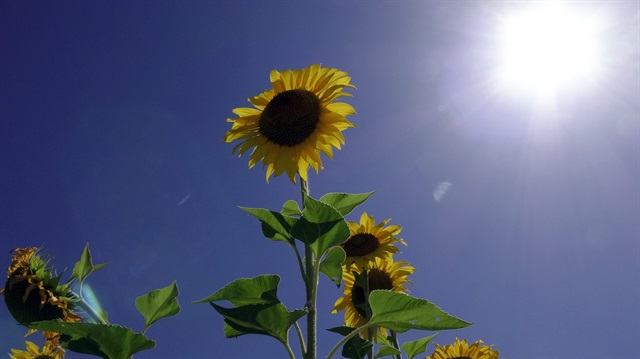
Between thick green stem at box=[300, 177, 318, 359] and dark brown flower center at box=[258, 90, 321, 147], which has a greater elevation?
dark brown flower center at box=[258, 90, 321, 147]

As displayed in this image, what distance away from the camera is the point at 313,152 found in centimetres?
396

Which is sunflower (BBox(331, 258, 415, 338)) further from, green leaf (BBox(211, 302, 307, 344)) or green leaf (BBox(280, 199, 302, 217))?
green leaf (BBox(211, 302, 307, 344))

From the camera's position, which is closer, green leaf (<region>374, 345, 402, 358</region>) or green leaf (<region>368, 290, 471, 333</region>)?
green leaf (<region>368, 290, 471, 333</region>)

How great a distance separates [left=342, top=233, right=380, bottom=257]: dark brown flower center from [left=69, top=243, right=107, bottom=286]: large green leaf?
3621 mm

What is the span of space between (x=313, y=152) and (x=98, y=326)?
2.10m

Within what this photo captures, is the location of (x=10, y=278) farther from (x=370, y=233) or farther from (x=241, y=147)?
(x=370, y=233)

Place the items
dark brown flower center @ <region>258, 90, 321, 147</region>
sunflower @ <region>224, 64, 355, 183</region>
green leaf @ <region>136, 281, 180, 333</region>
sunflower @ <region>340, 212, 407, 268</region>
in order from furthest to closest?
sunflower @ <region>340, 212, 407, 268</region> < dark brown flower center @ <region>258, 90, 321, 147</region> < sunflower @ <region>224, 64, 355, 183</region> < green leaf @ <region>136, 281, 180, 333</region>

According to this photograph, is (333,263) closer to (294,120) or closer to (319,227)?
(319,227)

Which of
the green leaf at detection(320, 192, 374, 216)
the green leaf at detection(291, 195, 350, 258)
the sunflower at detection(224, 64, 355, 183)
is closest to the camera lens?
the green leaf at detection(291, 195, 350, 258)

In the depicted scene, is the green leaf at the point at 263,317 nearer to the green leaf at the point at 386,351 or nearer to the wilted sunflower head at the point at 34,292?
the green leaf at the point at 386,351

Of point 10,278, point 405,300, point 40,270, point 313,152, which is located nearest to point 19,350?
point 10,278

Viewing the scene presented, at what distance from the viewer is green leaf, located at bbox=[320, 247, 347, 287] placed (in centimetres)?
262

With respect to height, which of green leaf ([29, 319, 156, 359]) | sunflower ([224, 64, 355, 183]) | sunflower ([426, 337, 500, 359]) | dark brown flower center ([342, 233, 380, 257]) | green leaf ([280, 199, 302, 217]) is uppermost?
dark brown flower center ([342, 233, 380, 257])

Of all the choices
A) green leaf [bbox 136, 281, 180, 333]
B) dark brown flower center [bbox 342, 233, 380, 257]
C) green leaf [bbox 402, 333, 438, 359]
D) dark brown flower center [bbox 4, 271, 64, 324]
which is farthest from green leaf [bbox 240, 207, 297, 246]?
dark brown flower center [bbox 342, 233, 380, 257]
